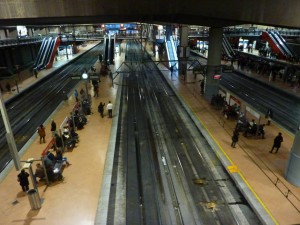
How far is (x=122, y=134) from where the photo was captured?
54.7 ft

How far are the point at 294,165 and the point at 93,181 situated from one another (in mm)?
8129

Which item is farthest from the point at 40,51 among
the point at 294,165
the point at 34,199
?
the point at 294,165

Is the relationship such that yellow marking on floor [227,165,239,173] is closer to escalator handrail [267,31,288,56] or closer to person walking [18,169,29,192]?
person walking [18,169,29,192]

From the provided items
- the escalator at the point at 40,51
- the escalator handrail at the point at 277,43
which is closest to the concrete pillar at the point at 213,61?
the escalator handrail at the point at 277,43

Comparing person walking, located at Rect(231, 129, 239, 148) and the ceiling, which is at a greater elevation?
the ceiling

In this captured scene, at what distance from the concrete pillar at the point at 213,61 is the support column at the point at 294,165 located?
12.1 m

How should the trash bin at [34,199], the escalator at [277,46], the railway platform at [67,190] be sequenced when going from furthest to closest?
the escalator at [277,46]
the trash bin at [34,199]
the railway platform at [67,190]

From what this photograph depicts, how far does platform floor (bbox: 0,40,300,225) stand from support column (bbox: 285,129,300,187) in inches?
10.0

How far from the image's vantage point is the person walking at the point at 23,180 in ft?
32.4

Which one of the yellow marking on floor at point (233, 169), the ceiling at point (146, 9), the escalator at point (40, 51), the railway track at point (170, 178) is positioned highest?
the ceiling at point (146, 9)

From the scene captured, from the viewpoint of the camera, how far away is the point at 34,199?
9125 mm

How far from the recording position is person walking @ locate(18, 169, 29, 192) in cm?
986

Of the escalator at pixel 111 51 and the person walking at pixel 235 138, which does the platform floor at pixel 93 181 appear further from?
the escalator at pixel 111 51

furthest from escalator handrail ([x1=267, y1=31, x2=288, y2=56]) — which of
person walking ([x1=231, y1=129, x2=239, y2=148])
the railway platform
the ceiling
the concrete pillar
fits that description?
the railway platform
